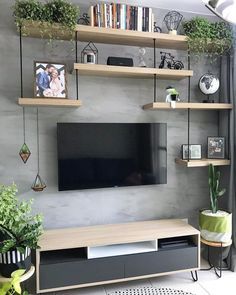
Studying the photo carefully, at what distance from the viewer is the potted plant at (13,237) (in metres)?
1.98

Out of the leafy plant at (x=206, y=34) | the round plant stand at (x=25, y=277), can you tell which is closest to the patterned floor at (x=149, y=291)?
the round plant stand at (x=25, y=277)

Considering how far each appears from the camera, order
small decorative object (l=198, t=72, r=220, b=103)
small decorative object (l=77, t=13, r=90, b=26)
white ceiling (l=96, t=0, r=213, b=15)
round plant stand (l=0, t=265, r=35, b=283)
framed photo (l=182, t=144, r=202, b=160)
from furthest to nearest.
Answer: framed photo (l=182, t=144, r=202, b=160)
small decorative object (l=198, t=72, r=220, b=103)
white ceiling (l=96, t=0, r=213, b=15)
small decorative object (l=77, t=13, r=90, b=26)
round plant stand (l=0, t=265, r=35, b=283)

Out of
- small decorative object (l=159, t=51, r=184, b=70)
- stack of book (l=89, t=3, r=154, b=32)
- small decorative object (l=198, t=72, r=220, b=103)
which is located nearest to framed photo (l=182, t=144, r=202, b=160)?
small decorative object (l=198, t=72, r=220, b=103)

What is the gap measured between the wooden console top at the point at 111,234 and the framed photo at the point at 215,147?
0.74 m

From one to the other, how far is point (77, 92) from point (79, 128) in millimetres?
321

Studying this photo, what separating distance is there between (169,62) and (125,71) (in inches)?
22.4

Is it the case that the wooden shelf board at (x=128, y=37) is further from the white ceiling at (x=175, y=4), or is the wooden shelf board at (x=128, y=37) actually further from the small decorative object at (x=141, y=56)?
the white ceiling at (x=175, y=4)

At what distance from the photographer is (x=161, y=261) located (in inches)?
97.2

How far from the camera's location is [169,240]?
8.52 feet

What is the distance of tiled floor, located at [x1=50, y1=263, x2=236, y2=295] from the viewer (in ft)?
7.89

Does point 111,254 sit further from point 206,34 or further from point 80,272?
point 206,34

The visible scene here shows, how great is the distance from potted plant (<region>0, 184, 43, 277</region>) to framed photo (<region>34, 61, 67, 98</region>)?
856 mm

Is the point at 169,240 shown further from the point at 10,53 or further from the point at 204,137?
the point at 10,53

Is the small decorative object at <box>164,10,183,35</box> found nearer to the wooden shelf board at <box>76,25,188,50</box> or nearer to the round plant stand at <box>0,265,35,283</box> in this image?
the wooden shelf board at <box>76,25,188,50</box>
